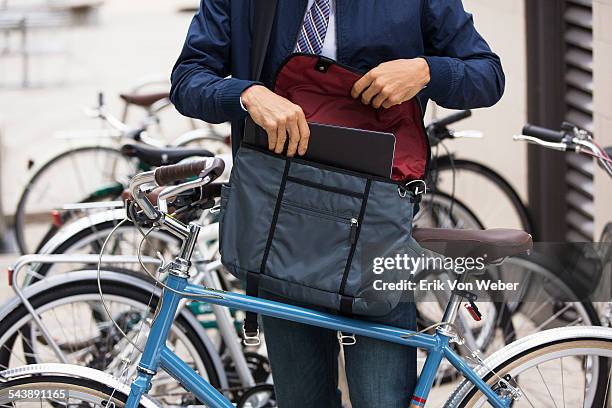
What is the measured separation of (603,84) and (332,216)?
1837 mm

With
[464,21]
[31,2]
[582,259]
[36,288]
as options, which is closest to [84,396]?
[36,288]

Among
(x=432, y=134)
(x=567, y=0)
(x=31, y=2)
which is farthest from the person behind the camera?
(x=31, y=2)

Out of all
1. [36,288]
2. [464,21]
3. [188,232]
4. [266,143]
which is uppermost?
[464,21]

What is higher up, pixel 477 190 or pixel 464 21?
pixel 464 21

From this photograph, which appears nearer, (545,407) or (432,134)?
(545,407)

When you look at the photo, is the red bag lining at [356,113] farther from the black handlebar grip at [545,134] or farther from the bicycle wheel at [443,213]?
the bicycle wheel at [443,213]

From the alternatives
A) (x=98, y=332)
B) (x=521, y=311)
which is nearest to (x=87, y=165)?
(x=98, y=332)

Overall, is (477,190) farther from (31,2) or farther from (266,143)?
(31,2)

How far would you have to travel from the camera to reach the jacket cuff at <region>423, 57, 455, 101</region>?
224 cm

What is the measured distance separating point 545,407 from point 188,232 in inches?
43.7

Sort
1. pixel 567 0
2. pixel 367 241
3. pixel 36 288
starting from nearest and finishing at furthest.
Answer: pixel 367 241 < pixel 36 288 < pixel 567 0

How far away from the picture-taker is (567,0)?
469 cm

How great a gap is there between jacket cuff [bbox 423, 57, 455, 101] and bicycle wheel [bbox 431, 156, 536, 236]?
2269mm

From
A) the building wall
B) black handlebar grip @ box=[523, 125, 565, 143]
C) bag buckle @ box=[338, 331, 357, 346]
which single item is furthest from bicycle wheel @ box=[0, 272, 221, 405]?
the building wall
